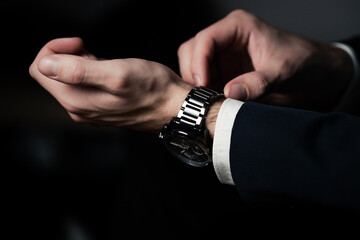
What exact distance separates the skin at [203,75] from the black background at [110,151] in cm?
32

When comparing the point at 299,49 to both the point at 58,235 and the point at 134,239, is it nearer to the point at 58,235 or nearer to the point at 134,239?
the point at 134,239

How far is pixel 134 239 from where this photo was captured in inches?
41.2

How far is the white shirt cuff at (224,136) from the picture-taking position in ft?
2.13

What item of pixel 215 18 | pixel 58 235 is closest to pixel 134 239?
pixel 58 235

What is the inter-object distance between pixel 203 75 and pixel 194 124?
8.1 inches

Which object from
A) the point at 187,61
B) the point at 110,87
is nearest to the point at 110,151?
the point at 187,61

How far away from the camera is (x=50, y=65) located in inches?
24.7

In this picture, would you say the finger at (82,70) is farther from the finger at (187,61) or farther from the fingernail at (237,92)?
the finger at (187,61)

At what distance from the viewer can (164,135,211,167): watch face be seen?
73 centimetres

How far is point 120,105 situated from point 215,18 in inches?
40.9

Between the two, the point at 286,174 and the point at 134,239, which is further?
the point at 134,239

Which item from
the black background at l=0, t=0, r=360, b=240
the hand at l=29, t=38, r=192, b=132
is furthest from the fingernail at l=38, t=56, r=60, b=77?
the black background at l=0, t=0, r=360, b=240

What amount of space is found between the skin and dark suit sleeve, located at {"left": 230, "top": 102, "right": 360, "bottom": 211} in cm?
12

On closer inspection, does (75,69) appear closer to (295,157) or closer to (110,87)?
(110,87)
